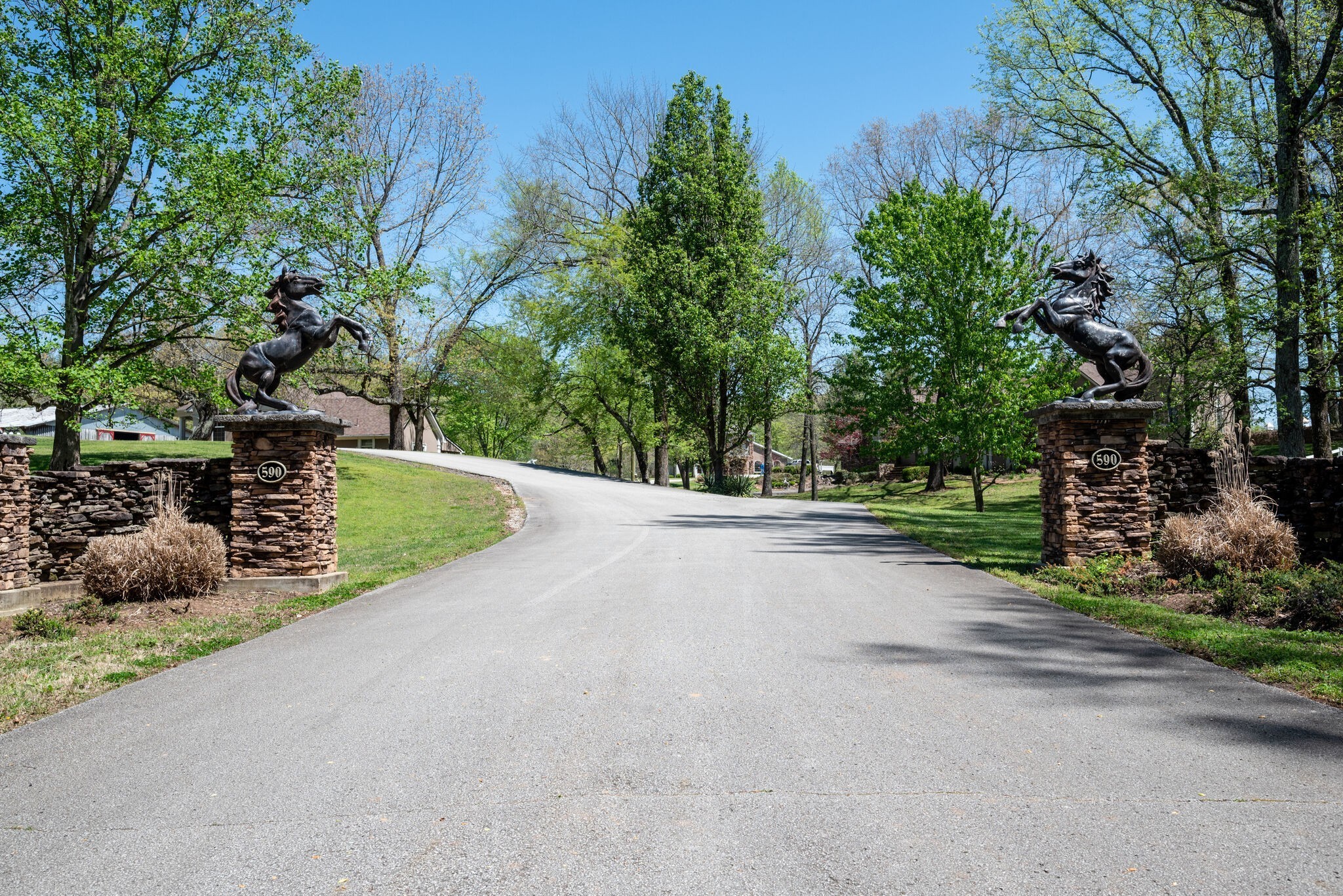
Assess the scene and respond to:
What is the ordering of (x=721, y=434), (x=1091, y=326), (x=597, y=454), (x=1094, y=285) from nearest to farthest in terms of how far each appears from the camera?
(x=1091, y=326)
(x=1094, y=285)
(x=721, y=434)
(x=597, y=454)

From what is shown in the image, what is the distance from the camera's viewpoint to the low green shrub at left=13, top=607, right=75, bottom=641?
766 cm

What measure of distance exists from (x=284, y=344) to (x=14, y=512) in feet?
11.3

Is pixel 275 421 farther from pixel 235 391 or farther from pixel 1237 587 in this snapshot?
pixel 1237 587

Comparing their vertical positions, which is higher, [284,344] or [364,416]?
[364,416]

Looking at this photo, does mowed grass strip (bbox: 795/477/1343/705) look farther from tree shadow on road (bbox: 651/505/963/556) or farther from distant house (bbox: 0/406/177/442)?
distant house (bbox: 0/406/177/442)

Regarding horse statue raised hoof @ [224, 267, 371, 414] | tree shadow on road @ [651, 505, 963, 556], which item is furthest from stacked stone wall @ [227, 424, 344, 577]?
tree shadow on road @ [651, 505, 963, 556]

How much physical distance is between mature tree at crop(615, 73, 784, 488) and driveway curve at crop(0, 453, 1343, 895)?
77.2 feet

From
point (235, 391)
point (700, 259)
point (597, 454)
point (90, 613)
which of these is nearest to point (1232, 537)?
point (235, 391)

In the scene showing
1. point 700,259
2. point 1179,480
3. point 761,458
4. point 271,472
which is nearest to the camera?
point 271,472

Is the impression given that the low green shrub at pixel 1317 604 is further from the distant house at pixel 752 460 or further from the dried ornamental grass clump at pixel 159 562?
the distant house at pixel 752 460

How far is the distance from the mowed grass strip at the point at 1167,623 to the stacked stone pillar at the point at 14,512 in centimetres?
1155

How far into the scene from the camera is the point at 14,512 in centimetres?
933

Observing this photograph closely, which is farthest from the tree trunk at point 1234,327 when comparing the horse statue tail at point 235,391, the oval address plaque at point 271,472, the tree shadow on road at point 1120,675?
the horse statue tail at point 235,391

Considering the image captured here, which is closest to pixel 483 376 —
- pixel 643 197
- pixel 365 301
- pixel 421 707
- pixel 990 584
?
pixel 643 197
